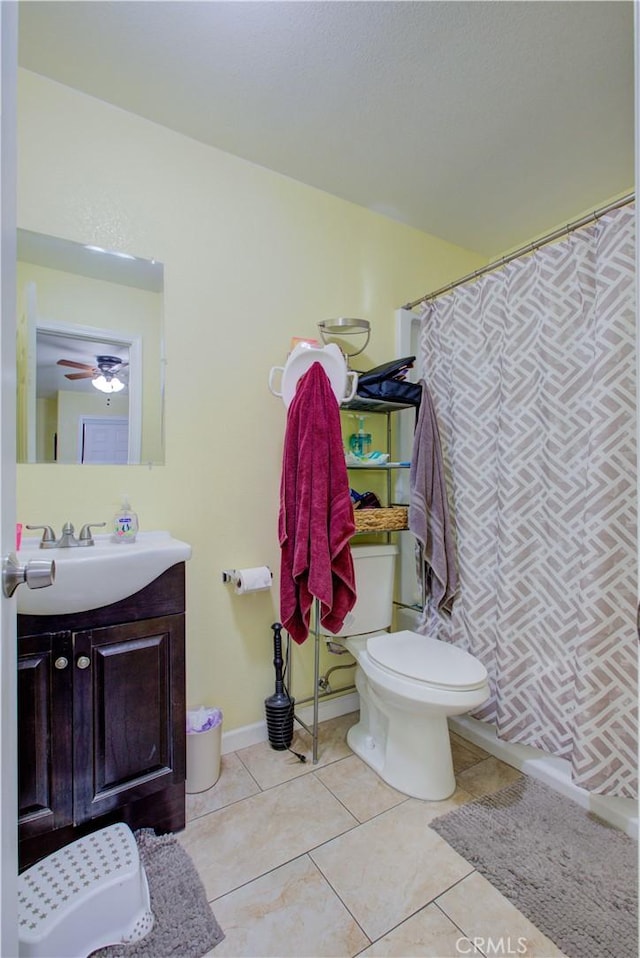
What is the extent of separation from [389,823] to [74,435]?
66.0 inches

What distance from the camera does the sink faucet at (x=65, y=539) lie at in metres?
1.42

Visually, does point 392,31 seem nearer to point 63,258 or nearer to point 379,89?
point 379,89

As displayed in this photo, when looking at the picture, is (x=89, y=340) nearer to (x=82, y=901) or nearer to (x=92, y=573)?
(x=92, y=573)

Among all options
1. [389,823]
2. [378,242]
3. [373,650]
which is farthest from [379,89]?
[389,823]

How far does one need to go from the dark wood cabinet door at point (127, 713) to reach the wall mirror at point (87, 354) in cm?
64

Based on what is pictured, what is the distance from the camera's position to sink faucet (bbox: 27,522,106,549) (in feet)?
4.65

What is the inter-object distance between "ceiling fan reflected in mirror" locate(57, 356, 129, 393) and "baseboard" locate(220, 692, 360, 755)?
1.44 metres

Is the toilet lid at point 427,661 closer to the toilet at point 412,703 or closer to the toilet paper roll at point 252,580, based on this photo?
the toilet at point 412,703

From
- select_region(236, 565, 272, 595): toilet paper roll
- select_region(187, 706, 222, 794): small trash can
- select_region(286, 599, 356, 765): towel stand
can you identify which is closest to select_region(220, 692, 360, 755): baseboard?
select_region(286, 599, 356, 765): towel stand

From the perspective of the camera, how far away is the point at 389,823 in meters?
1.46

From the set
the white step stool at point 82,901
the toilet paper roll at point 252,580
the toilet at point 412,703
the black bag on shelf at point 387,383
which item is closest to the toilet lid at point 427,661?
the toilet at point 412,703

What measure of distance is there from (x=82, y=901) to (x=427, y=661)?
1168 millimetres

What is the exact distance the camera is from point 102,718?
4.16 ft

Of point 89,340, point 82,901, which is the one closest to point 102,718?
point 82,901
